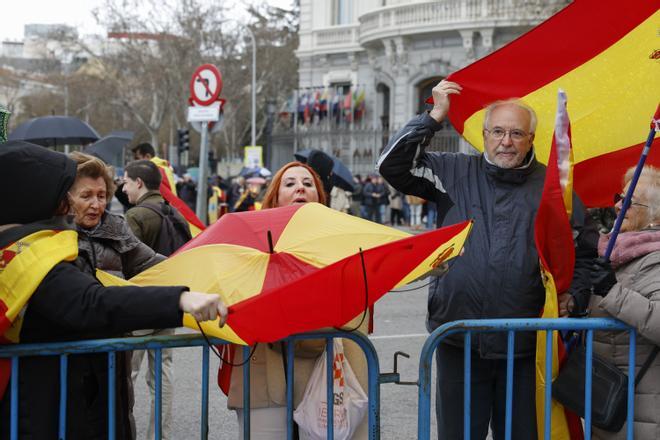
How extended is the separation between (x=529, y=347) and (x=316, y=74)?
4082 cm

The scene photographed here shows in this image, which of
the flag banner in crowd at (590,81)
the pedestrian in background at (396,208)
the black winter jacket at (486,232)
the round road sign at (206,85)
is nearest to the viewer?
the black winter jacket at (486,232)

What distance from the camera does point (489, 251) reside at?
3.78m

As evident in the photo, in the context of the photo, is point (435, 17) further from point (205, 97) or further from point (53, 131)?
point (53, 131)

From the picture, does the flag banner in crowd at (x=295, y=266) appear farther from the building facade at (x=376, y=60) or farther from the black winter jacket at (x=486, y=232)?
the building facade at (x=376, y=60)

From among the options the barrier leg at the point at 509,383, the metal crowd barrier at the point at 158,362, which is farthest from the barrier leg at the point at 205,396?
the barrier leg at the point at 509,383

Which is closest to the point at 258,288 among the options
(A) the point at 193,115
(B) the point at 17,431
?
(B) the point at 17,431

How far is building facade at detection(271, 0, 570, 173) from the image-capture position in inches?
1356

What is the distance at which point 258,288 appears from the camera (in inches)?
122

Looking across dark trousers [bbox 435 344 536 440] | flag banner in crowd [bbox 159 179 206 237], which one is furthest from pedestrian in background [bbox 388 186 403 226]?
dark trousers [bbox 435 344 536 440]

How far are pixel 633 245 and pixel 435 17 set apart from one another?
109 feet

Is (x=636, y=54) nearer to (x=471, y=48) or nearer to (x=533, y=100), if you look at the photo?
(x=533, y=100)

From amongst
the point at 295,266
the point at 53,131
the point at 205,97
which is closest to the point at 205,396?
the point at 295,266

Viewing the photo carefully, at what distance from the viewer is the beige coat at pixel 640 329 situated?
344 cm

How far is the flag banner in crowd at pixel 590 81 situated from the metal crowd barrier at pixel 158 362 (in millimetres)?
1492
